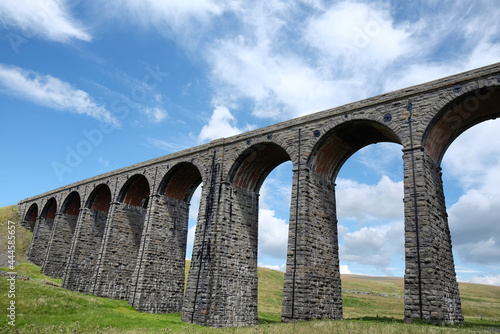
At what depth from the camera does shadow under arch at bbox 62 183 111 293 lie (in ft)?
98.0

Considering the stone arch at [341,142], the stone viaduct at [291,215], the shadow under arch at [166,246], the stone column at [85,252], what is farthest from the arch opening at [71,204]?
the stone arch at [341,142]

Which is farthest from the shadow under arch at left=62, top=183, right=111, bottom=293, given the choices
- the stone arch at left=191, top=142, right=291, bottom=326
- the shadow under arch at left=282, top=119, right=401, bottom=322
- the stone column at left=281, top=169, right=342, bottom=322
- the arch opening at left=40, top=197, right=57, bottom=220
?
the shadow under arch at left=282, top=119, right=401, bottom=322

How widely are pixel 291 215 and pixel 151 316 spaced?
420 inches

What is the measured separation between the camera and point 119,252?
2809 centimetres

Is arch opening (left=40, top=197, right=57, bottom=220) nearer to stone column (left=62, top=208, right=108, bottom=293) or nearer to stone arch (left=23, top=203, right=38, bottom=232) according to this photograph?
stone arch (left=23, top=203, right=38, bottom=232)

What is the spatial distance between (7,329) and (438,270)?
15.6m

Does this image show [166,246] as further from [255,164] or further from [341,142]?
[341,142]

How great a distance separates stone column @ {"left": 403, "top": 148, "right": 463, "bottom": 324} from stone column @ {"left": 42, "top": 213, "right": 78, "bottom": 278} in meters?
31.3

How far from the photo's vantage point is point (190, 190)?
27719 mm

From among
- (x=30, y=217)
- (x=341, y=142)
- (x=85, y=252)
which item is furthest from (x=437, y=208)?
(x=30, y=217)

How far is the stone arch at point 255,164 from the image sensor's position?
2164cm

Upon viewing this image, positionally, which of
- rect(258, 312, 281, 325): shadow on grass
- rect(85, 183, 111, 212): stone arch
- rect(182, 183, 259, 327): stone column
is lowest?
rect(258, 312, 281, 325): shadow on grass

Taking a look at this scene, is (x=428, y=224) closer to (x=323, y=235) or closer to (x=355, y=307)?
(x=323, y=235)

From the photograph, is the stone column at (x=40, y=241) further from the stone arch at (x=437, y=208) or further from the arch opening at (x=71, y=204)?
the stone arch at (x=437, y=208)
